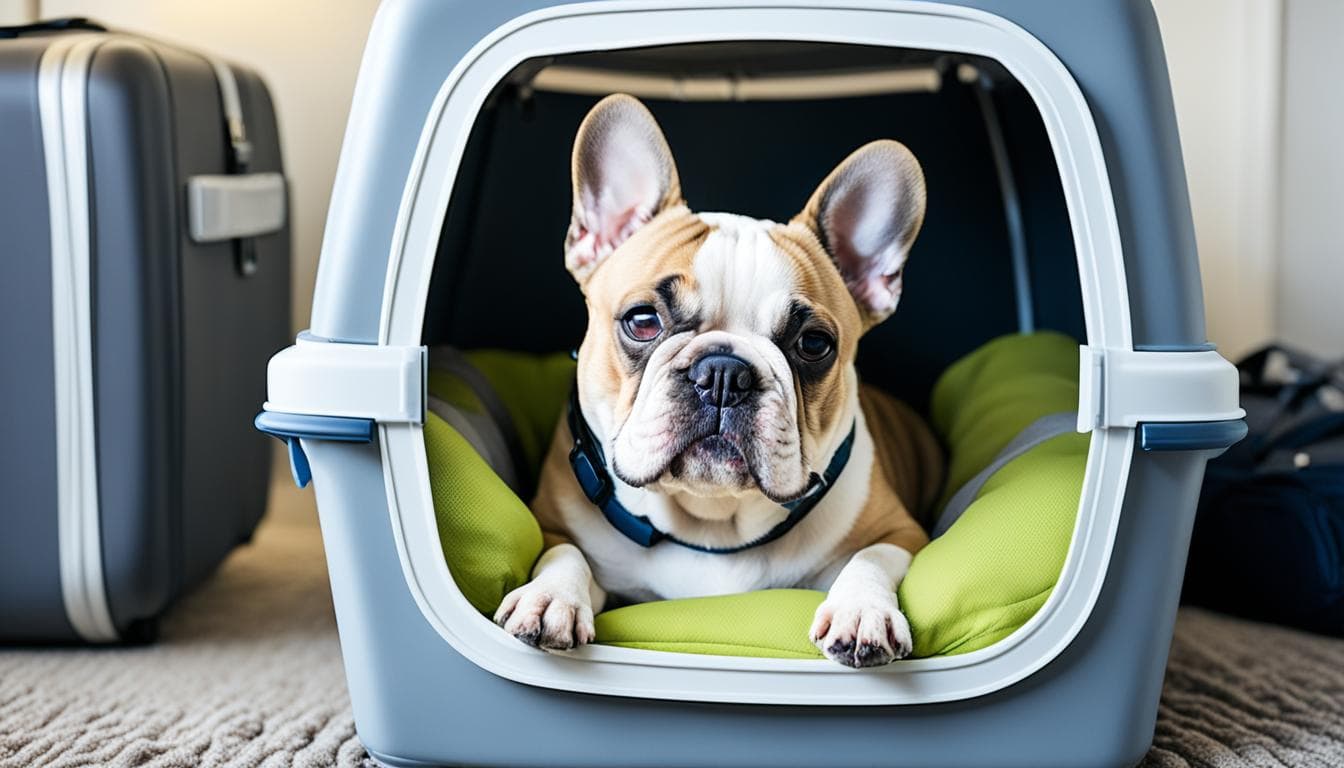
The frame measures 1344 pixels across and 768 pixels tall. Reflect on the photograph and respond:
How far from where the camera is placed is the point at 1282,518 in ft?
5.88

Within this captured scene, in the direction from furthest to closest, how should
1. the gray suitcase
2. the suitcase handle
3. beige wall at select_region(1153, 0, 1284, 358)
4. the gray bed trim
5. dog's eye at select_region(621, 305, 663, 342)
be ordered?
beige wall at select_region(1153, 0, 1284, 358) < the suitcase handle < the gray suitcase < the gray bed trim < dog's eye at select_region(621, 305, 663, 342)

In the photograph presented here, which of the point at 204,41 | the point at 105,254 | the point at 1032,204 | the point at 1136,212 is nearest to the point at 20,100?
the point at 105,254

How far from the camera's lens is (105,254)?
1560 mm

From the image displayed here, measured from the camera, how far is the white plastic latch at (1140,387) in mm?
1165

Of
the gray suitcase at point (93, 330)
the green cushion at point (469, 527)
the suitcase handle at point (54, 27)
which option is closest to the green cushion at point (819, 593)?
the green cushion at point (469, 527)

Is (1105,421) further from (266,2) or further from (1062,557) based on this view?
(266,2)

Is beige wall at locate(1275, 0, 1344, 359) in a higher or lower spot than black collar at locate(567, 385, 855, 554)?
higher

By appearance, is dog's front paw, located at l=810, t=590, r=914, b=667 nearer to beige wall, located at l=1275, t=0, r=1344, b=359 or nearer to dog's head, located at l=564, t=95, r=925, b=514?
dog's head, located at l=564, t=95, r=925, b=514

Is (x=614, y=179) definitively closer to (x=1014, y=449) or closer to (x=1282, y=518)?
(x=1014, y=449)

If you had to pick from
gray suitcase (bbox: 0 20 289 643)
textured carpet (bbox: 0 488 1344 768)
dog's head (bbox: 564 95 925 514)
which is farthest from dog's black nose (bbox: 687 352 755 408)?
gray suitcase (bbox: 0 20 289 643)

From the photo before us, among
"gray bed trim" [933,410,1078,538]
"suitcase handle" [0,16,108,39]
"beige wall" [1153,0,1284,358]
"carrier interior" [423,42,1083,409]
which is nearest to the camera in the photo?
"gray bed trim" [933,410,1078,538]

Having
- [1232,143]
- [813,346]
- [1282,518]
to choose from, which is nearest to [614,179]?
[813,346]

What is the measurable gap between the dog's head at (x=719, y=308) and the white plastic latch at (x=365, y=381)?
21 centimetres

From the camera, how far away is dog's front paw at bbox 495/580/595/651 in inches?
45.8
